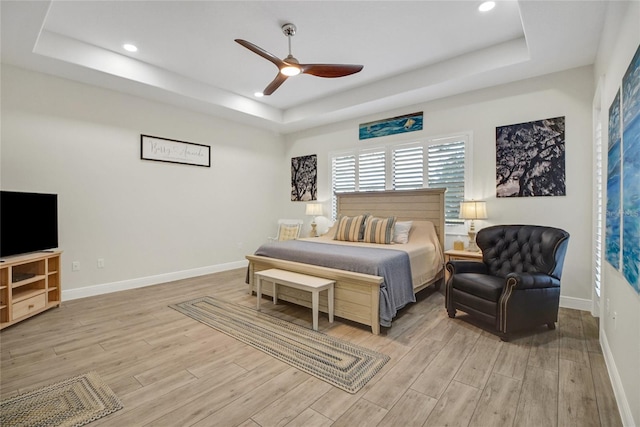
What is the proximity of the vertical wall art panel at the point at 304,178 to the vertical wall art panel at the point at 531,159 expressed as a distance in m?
3.35

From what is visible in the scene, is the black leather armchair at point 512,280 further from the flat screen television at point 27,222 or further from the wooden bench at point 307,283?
the flat screen television at point 27,222

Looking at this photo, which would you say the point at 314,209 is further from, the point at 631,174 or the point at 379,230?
the point at 631,174

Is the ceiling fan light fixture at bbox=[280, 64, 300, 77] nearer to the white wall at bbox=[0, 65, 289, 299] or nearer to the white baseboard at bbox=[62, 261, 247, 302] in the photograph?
the white wall at bbox=[0, 65, 289, 299]

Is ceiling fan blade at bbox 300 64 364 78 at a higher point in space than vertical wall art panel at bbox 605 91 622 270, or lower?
higher

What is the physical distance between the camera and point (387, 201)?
506cm

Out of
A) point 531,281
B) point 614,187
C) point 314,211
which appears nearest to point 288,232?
point 314,211

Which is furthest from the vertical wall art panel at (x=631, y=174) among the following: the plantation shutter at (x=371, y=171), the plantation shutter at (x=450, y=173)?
the plantation shutter at (x=371, y=171)

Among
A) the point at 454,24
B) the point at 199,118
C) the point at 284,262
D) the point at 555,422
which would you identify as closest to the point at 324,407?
the point at 555,422

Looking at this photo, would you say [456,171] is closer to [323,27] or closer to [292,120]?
[323,27]

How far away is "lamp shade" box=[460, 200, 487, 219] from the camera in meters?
3.96

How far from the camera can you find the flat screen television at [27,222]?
314 cm

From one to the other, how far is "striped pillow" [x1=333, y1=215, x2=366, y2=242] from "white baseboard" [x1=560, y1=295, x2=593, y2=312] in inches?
102

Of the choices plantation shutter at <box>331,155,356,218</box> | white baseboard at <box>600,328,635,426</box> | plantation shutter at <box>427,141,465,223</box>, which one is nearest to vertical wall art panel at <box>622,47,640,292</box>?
white baseboard at <box>600,328,635,426</box>

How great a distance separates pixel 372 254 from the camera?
3342 mm
